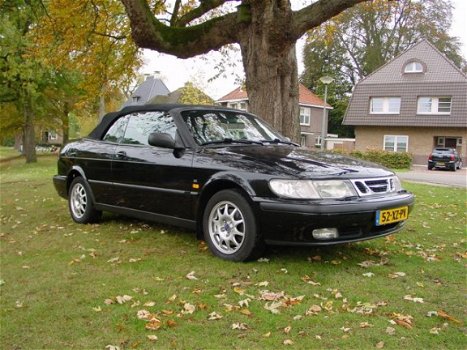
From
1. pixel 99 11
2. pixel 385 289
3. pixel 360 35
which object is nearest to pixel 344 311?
pixel 385 289

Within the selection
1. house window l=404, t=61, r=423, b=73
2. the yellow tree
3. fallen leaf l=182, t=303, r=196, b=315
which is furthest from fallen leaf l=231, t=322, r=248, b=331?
house window l=404, t=61, r=423, b=73

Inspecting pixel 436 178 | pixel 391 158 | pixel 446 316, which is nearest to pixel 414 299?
pixel 446 316

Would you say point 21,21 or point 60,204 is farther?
point 21,21

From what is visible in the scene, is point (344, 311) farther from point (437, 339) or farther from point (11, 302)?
point (11, 302)

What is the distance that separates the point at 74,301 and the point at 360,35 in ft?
185

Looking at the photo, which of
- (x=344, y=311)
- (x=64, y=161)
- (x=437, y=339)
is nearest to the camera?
(x=437, y=339)

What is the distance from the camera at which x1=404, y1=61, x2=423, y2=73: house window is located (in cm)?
3897

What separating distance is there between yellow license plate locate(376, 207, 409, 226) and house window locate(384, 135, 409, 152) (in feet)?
120

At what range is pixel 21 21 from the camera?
2622cm

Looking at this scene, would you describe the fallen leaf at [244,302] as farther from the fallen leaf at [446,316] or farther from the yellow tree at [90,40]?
the yellow tree at [90,40]

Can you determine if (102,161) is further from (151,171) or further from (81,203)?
(151,171)

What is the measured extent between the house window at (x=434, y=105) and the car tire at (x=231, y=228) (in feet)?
120

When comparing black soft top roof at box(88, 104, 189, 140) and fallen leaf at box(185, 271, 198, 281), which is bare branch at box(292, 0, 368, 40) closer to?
A: black soft top roof at box(88, 104, 189, 140)

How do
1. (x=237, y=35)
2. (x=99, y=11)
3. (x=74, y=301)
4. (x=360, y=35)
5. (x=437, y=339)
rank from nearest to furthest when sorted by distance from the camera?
1. (x=437, y=339)
2. (x=74, y=301)
3. (x=237, y=35)
4. (x=99, y=11)
5. (x=360, y=35)
